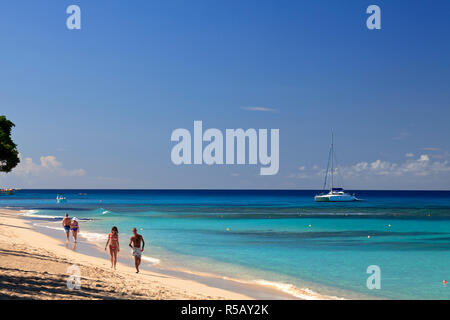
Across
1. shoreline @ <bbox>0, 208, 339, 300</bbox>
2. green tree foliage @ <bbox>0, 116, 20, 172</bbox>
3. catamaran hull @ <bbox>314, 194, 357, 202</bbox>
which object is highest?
green tree foliage @ <bbox>0, 116, 20, 172</bbox>

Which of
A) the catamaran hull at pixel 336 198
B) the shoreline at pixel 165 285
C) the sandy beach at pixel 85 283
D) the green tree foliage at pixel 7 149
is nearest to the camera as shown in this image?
the sandy beach at pixel 85 283

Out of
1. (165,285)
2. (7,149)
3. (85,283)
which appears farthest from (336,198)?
(85,283)

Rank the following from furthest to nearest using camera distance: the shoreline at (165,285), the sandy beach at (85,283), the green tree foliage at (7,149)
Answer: the green tree foliage at (7,149), the shoreline at (165,285), the sandy beach at (85,283)

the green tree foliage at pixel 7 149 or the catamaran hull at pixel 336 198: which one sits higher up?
the green tree foliage at pixel 7 149

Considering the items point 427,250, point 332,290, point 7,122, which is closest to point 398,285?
point 332,290

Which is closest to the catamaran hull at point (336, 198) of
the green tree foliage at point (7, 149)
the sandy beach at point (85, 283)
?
the green tree foliage at point (7, 149)

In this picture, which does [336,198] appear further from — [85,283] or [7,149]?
[85,283]

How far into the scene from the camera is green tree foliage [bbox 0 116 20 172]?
96.4 ft

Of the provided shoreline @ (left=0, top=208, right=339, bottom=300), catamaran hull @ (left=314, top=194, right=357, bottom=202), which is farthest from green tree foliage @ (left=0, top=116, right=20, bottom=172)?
catamaran hull @ (left=314, top=194, right=357, bottom=202)

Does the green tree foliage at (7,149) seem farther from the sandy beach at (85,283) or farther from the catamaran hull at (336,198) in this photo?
the catamaran hull at (336,198)

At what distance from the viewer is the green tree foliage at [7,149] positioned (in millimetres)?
29375

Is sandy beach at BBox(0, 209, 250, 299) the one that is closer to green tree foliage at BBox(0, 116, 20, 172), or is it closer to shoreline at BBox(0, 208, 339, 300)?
shoreline at BBox(0, 208, 339, 300)

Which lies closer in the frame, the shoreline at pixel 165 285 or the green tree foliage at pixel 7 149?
the shoreline at pixel 165 285
